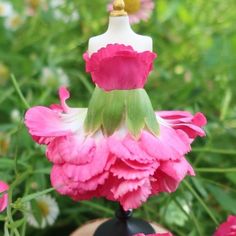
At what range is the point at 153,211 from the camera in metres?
0.62

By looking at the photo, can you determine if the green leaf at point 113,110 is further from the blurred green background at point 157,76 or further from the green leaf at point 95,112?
the blurred green background at point 157,76

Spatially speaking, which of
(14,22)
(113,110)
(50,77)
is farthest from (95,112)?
(14,22)

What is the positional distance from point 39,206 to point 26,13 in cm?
50

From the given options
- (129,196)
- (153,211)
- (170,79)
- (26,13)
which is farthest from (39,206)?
(26,13)

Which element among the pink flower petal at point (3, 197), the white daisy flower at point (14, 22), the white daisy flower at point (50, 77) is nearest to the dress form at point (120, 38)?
the pink flower petal at point (3, 197)

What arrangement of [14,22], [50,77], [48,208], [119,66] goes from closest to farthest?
1. [119,66]
2. [48,208]
3. [50,77]
4. [14,22]

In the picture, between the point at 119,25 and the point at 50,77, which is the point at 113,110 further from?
the point at 50,77

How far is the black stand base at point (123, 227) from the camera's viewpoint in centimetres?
47

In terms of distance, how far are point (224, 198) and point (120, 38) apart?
0.27m

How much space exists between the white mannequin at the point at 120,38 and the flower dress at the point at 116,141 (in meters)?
0.01

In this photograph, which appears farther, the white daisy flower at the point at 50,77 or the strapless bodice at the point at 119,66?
the white daisy flower at the point at 50,77

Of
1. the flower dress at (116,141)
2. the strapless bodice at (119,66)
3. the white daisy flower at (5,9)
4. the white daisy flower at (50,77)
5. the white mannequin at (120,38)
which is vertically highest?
the white mannequin at (120,38)

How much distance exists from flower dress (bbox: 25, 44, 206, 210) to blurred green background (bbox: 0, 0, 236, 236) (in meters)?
0.17

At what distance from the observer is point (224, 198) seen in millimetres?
641
